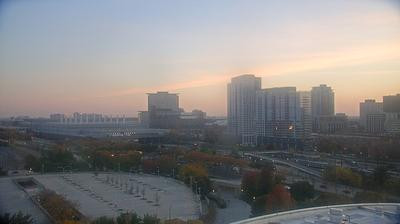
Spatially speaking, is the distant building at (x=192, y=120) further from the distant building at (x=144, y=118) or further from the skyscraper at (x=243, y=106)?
the skyscraper at (x=243, y=106)

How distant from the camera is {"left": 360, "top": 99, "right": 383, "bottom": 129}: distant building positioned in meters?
→ 12.6

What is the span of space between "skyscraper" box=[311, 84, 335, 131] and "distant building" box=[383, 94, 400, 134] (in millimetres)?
2706

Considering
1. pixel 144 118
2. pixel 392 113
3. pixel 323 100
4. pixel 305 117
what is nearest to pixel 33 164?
pixel 305 117

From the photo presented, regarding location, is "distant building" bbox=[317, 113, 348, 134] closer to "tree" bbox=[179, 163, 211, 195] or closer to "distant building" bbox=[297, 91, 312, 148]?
"distant building" bbox=[297, 91, 312, 148]

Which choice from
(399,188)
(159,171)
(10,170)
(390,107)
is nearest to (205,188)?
(159,171)

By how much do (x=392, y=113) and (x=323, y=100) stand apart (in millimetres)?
3394

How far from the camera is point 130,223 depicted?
2939 millimetres

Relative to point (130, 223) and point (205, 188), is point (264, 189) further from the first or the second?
point (130, 223)

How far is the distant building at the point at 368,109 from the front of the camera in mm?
12630

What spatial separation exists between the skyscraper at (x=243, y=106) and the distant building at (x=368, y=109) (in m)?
3.58

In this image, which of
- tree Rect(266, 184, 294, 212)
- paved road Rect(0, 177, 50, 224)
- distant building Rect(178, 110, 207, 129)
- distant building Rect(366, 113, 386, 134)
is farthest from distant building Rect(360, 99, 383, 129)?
paved road Rect(0, 177, 50, 224)

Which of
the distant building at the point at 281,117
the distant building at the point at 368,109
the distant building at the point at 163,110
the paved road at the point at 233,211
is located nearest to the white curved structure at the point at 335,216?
the paved road at the point at 233,211

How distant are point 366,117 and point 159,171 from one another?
335 inches

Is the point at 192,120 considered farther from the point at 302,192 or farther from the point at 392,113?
the point at 302,192
